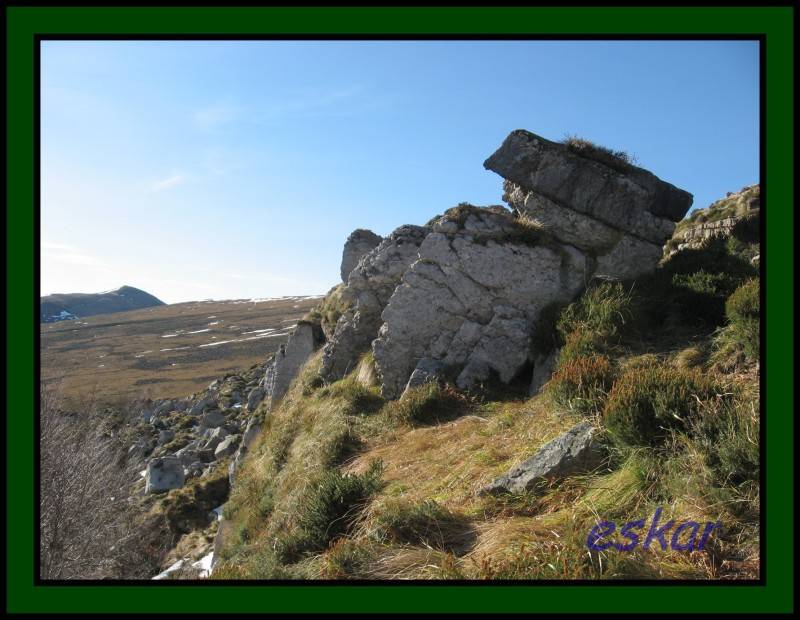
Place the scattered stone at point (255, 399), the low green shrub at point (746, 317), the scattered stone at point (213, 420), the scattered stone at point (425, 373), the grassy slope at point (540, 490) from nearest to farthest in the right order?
the grassy slope at point (540, 490)
the low green shrub at point (746, 317)
the scattered stone at point (425, 373)
the scattered stone at point (255, 399)
the scattered stone at point (213, 420)

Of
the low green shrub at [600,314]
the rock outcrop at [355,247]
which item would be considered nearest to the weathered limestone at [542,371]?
the low green shrub at [600,314]

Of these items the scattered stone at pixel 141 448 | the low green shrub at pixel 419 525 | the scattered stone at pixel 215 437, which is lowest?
the scattered stone at pixel 141 448

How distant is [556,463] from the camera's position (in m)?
5.51

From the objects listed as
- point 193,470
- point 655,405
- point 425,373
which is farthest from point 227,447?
point 655,405

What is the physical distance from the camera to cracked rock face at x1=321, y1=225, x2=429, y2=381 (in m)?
13.4

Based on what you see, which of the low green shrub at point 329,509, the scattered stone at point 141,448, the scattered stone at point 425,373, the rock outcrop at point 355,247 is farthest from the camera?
the scattered stone at point 141,448

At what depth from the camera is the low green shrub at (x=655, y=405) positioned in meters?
5.39

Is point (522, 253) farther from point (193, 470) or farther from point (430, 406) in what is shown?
point (193, 470)

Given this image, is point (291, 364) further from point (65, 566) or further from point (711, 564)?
point (711, 564)

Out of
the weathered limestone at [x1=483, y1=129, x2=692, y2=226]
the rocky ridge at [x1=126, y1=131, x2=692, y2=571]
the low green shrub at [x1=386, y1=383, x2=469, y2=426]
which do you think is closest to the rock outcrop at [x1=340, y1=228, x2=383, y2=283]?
the rocky ridge at [x1=126, y1=131, x2=692, y2=571]

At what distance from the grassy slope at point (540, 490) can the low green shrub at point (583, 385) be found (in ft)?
0.12

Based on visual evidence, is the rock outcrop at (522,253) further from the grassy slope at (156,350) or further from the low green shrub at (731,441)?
the grassy slope at (156,350)

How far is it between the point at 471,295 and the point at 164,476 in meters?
20.4

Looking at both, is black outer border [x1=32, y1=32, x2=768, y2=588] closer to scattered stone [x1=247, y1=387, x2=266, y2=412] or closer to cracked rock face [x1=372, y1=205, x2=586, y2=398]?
cracked rock face [x1=372, y1=205, x2=586, y2=398]
